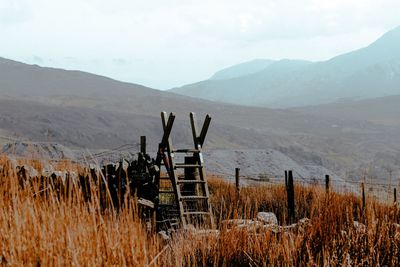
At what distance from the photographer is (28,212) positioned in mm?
3867

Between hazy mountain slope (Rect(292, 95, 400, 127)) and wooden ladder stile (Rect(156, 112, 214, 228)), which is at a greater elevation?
hazy mountain slope (Rect(292, 95, 400, 127))

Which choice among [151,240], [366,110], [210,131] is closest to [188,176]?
[151,240]

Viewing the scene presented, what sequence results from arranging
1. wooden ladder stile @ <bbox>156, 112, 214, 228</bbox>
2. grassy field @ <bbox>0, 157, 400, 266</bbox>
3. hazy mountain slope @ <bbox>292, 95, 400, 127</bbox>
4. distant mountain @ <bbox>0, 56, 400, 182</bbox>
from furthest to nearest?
hazy mountain slope @ <bbox>292, 95, 400, 127</bbox> < distant mountain @ <bbox>0, 56, 400, 182</bbox> < wooden ladder stile @ <bbox>156, 112, 214, 228</bbox> < grassy field @ <bbox>0, 157, 400, 266</bbox>

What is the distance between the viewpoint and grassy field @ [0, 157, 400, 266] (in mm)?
3438

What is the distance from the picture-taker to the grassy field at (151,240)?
3.44 metres

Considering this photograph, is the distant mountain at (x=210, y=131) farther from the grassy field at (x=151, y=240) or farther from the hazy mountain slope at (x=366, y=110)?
the grassy field at (x=151, y=240)

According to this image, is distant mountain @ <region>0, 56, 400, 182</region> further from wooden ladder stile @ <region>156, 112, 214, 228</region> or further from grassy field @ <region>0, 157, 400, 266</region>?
grassy field @ <region>0, 157, 400, 266</region>

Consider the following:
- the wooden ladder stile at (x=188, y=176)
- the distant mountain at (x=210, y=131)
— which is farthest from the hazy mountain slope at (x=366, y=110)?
the wooden ladder stile at (x=188, y=176)

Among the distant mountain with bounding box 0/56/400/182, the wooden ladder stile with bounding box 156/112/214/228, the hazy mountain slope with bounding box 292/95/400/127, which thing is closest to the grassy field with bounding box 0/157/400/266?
the wooden ladder stile with bounding box 156/112/214/228

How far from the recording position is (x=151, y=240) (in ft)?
13.9

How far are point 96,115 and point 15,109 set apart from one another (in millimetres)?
11630

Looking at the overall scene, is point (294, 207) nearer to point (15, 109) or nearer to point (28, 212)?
point (28, 212)

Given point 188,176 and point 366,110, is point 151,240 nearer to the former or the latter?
point 188,176

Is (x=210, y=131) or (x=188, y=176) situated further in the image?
(x=210, y=131)
